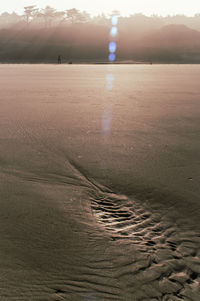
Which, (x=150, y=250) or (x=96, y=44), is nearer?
(x=150, y=250)

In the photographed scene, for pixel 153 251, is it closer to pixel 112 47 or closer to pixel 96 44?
pixel 112 47

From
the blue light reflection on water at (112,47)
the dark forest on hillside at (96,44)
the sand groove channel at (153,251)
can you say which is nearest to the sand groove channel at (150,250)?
the sand groove channel at (153,251)

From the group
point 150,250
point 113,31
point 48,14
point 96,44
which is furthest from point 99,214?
point 48,14

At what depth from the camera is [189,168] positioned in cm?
324

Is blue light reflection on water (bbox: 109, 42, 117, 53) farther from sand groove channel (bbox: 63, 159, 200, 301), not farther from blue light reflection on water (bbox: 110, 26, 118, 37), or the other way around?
sand groove channel (bbox: 63, 159, 200, 301)

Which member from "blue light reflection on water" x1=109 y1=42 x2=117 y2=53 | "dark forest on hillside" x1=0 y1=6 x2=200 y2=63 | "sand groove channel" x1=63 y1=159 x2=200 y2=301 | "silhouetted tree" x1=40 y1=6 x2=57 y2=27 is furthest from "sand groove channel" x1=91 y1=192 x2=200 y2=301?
"silhouetted tree" x1=40 y1=6 x2=57 y2=27

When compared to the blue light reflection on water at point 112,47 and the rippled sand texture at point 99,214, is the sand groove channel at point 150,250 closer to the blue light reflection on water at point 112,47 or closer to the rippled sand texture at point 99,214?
the rippled sand texture at point 99,214

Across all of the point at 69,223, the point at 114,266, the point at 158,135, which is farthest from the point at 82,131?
the point at 114,266

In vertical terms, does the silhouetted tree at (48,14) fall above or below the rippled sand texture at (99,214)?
above

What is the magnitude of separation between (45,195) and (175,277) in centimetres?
135

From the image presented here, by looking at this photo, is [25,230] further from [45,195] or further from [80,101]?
[80,101]

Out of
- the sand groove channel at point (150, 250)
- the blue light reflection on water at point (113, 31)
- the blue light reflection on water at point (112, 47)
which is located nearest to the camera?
the sand groove channel at point (150, 250)

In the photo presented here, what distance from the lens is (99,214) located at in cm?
232

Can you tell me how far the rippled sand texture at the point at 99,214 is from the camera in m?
1.66
